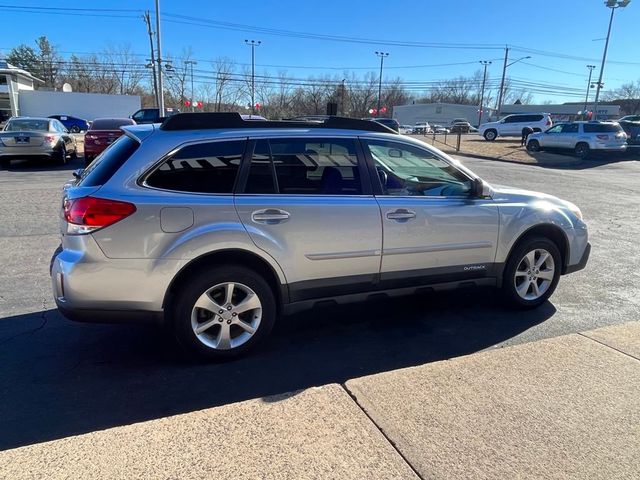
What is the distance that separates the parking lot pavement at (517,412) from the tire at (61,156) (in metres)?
15.5

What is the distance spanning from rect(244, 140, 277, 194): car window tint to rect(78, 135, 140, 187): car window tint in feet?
2.68

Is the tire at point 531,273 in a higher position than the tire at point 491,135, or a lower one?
lower

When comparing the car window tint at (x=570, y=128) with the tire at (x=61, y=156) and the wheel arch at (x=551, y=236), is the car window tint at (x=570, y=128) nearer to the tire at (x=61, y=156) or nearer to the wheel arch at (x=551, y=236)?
the wheel arch at (x=551, y=236)

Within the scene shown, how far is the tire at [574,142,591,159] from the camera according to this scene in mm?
24234

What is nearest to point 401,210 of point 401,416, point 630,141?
point 401,416

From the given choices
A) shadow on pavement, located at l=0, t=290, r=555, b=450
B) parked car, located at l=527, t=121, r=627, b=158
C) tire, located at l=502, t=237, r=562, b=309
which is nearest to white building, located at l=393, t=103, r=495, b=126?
parked car, located at l=527, t=121, r=627, b=158

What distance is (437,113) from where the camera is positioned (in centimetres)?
9975

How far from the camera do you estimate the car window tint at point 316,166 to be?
3658 millimetres

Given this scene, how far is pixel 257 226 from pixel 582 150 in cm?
2562

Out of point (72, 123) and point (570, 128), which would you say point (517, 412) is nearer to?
point (570, 128)

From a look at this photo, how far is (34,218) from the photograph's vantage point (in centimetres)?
814

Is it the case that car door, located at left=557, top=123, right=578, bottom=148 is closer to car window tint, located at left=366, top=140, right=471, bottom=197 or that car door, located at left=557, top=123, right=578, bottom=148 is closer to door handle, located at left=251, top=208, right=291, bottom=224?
car window tint, located at left=366, top=140, right=471, bottom=197

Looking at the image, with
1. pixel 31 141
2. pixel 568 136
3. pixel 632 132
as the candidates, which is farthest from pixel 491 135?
pixel 31 141

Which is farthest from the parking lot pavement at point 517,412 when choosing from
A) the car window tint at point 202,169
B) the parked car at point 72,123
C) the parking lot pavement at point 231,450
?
the parked car at point 72,123
